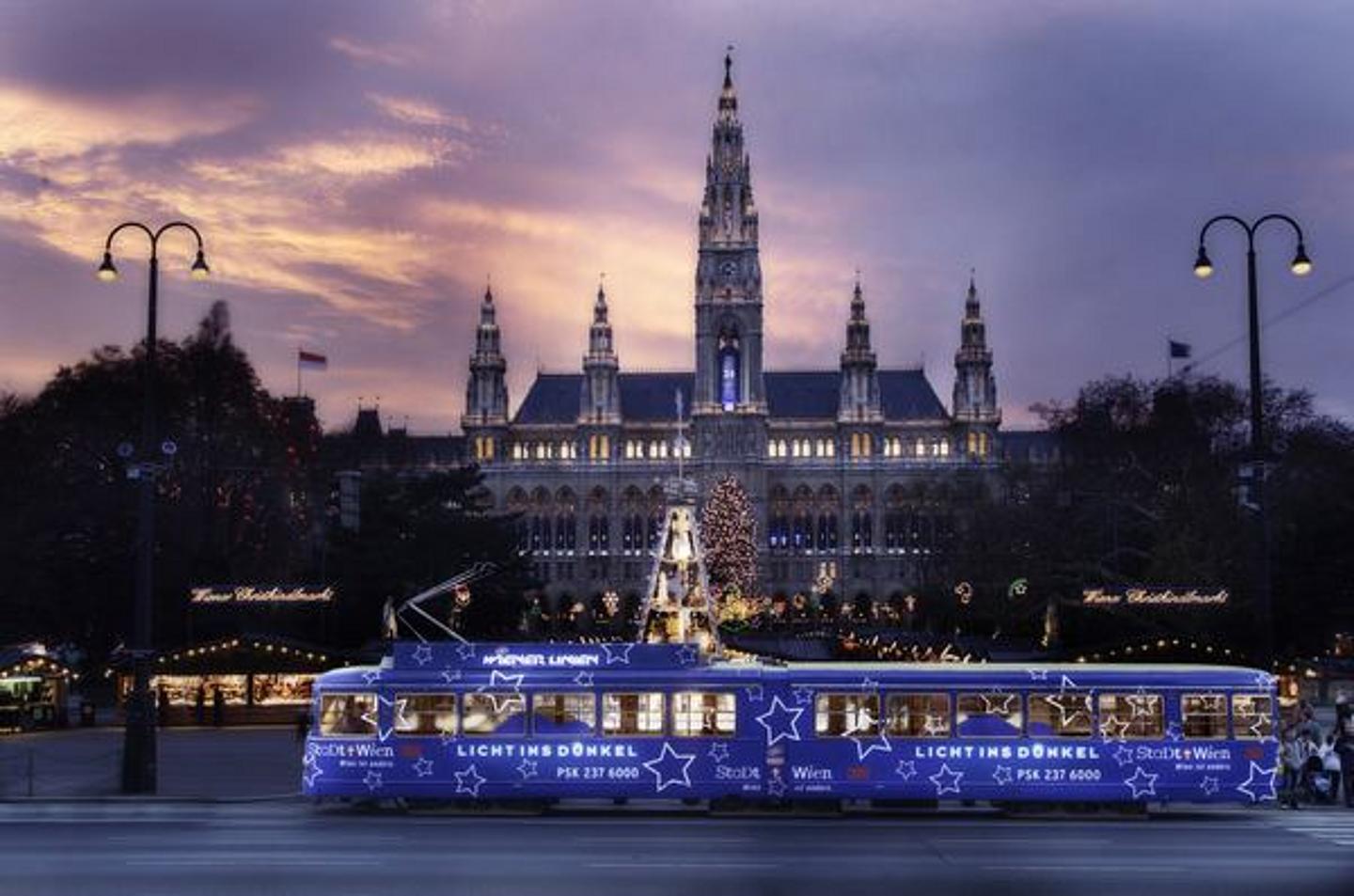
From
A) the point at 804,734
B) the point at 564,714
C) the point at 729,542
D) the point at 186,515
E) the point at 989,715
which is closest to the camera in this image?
the point at 989,715

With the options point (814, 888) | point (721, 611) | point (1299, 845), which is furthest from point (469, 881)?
point (721, 611)

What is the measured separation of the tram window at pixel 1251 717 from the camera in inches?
1113

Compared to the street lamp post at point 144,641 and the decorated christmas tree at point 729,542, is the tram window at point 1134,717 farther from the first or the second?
the decorated christmas tree at point 729,542

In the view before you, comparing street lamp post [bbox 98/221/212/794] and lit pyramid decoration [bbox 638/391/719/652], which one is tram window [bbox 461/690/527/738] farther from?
lit pyramid decoration [bbox 638/391/719/652]

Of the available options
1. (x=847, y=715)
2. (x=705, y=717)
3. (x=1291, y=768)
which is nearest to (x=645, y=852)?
(x=705, y=717)

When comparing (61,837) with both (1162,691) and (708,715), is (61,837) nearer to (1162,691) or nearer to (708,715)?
(708,715)

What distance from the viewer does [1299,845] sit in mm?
23719

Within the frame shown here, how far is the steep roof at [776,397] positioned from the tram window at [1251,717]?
13683cm

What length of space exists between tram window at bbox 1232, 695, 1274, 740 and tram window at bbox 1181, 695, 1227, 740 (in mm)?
190

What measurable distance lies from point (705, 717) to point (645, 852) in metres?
6.14

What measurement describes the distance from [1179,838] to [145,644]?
60.7 ft

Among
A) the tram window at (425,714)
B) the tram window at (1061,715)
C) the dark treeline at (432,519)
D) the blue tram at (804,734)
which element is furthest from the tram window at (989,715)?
the dark treeline at (432,519)

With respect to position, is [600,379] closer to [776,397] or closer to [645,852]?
[776,397]

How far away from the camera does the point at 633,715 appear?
28.8 m
